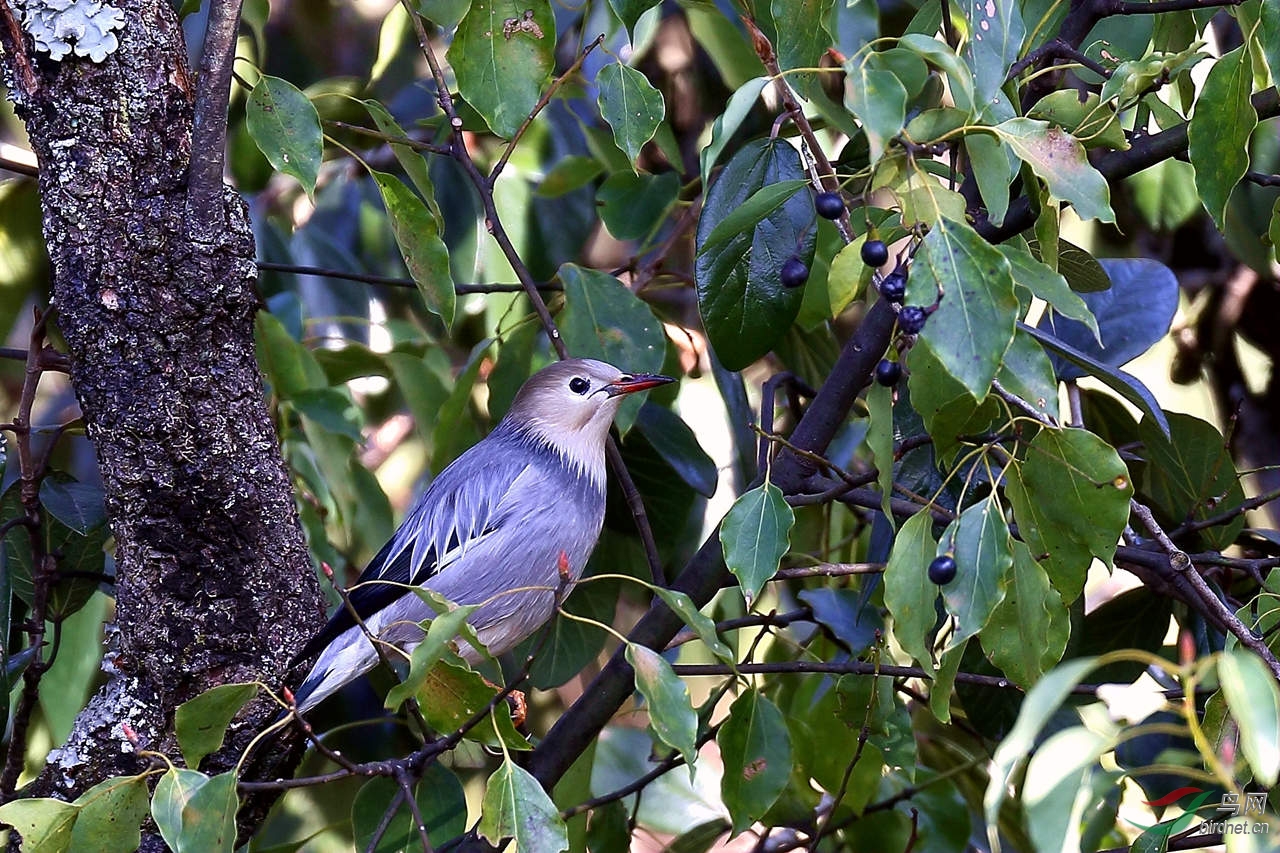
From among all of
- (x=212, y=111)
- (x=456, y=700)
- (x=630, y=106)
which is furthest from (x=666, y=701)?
(x=212, y=111)

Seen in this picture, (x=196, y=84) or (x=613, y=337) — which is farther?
(x=613, y=337)

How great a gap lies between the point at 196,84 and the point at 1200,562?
1848 millimetres

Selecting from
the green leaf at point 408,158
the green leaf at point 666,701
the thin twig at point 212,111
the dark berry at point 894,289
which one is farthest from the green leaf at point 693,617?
the thin twig at point 212,111

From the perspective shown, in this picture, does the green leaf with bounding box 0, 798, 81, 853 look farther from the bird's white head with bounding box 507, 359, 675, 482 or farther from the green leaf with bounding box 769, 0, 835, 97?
the bird's white head with bounding box 507, 359, 675, 482

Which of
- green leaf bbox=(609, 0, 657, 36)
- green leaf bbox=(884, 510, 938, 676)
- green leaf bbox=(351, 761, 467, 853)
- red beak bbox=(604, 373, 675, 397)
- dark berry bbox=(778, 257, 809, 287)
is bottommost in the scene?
green leaf bbox=(351, 761, 467, 853)

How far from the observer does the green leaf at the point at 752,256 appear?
2.15m

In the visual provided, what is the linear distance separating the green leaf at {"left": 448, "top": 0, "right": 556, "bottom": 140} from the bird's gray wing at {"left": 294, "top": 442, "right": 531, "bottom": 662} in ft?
3.80

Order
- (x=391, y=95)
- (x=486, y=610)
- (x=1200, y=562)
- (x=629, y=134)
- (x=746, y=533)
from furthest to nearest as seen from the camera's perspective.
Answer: (x=391, y=95), (x=486, y=610), (x=1200, y=562), (x=629, y=134), (x=746, y=533)

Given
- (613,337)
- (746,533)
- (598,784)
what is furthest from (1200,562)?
(598,784)

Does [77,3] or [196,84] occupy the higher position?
[77,3]

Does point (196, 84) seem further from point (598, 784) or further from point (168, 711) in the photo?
point (598, 784)

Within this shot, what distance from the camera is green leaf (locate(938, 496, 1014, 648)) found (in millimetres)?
1608

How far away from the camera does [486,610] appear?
2.79 meters

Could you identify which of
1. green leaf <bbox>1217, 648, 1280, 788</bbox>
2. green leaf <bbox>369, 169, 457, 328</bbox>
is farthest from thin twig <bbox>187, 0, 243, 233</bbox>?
green leaf <bbox>1217, 648, 1280, 788</bbox>
